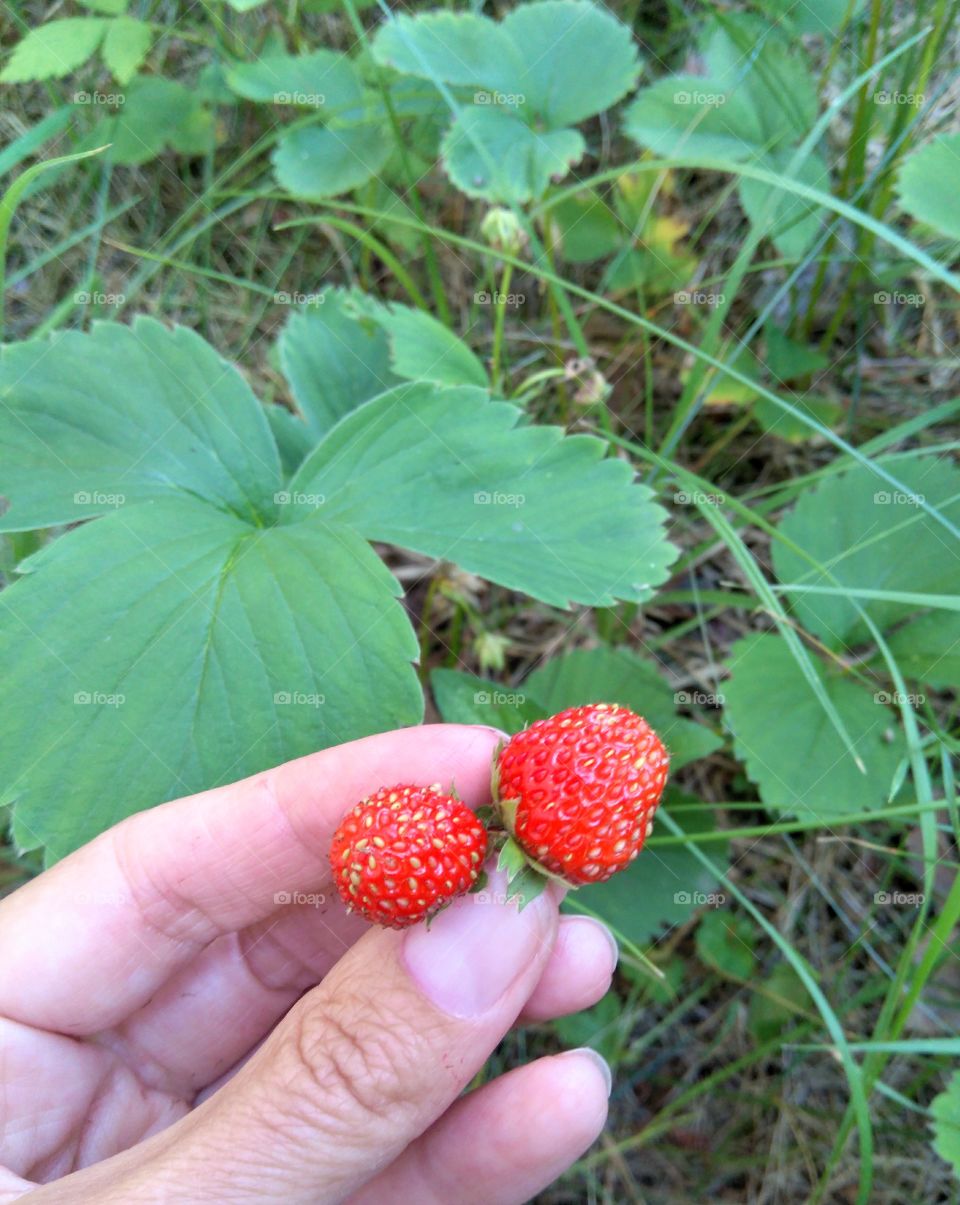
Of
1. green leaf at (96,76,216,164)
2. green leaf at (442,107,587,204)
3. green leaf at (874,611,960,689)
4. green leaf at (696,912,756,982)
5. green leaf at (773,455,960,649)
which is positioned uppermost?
green leaf at (96,76,216,164)

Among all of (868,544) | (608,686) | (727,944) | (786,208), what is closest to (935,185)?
(786,208)

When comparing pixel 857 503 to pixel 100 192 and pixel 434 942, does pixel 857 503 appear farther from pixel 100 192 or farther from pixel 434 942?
pixel 100 192

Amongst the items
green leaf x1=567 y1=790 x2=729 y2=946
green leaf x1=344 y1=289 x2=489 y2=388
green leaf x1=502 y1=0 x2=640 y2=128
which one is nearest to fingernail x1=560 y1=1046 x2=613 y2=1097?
green leaf x1=567 y1=790 x2=729 y2=946

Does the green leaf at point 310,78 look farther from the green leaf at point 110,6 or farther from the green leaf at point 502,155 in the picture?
the green leaf at point 502,155

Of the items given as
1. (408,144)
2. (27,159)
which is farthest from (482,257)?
(27,159)

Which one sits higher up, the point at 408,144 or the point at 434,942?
the point at 408,144

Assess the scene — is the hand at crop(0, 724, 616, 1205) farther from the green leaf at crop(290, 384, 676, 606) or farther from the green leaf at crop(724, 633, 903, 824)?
the green leaf at crop(724, 633, 903, 824)

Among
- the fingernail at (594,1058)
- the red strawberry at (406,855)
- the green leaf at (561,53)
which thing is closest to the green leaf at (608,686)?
the fingernail at (594,1058)
